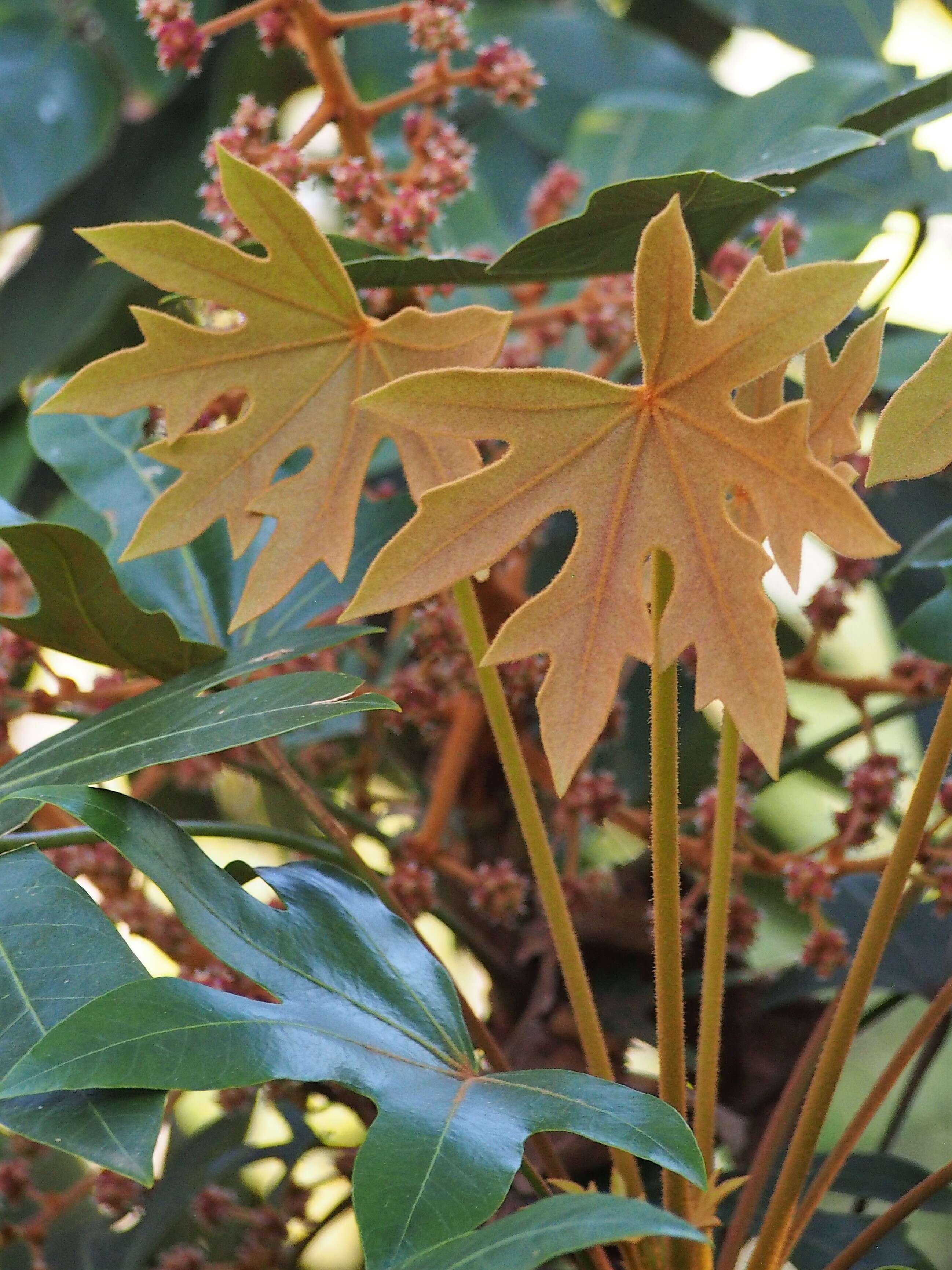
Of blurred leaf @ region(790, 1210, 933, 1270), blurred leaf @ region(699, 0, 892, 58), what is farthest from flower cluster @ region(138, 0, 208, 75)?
blurred leaf @ region(699, 0, 892, 58)

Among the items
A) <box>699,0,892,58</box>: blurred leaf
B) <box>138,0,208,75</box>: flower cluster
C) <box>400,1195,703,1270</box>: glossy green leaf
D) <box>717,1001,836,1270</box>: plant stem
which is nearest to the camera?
<box>400,1195,703,1270</box>: glossy green leaf

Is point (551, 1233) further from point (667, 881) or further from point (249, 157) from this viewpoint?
point (249, 157)

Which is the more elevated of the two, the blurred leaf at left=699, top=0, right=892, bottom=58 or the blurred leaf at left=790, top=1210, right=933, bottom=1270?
the blurred leaf at left=699, top=0, right=892, bottom=58

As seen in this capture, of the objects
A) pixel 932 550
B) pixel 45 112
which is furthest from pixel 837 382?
pixel 45 112

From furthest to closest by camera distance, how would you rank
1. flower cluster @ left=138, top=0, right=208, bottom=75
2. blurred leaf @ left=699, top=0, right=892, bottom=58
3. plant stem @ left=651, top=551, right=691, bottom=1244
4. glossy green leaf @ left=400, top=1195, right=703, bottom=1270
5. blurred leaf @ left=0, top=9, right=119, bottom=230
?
blurred leaf @ left=699, top=0, right=892, bottom=58, blurred leaf @ left=0, top=9, right=119, bottom=230, flower cluster @ left=138, top=0, right=208, bottom=75, plant stem @ left=651, top=551, right=691, bottom=1244, glossy green leaf @ left=400, top=1195, right=703, bottom=1270

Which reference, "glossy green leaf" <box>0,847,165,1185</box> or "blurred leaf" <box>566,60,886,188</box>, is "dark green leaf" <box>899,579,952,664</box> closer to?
"blurred leaf" <box>566,60,886,188</box>

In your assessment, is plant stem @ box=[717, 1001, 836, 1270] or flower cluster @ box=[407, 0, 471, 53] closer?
plant stem @ box=[717, 1001, 836, 1270]

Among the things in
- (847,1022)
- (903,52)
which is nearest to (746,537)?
(847,1022)

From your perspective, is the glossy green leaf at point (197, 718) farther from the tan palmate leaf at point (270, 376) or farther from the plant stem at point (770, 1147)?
the plant stem at point (770, 1147)
